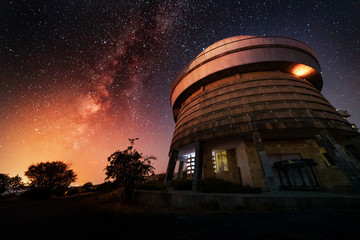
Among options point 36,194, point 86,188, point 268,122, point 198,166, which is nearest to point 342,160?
point 268,122

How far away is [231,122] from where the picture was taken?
34.8ft

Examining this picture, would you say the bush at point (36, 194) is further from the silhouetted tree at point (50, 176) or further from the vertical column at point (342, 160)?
the vertical column at point (342, 160)

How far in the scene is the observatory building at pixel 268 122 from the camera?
940cm

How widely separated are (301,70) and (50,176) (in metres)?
36.3

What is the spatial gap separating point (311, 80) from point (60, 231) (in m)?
23.0

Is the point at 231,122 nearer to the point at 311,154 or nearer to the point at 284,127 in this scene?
the point at 284,127

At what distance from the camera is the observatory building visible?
940 cm

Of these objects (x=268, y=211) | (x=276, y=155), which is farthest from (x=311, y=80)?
(x=268, y=211)

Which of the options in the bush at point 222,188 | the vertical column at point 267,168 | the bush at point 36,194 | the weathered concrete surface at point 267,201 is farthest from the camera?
the bush at point 36,194

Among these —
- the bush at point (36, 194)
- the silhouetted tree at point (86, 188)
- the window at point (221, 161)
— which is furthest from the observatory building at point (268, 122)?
the silhouetted tree at point (86, 188)

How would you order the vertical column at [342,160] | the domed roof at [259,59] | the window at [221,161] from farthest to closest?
1. the window at [221,161]
2. the domed roof at [259,59]
3. the vertical column at [342,160]

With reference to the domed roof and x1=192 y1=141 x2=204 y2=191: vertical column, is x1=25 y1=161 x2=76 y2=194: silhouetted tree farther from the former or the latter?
the domed roof

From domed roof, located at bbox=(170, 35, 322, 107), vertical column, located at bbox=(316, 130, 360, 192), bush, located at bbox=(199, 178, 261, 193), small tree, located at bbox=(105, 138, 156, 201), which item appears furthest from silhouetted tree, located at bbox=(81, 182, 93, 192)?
vertical column, located at bbox=(316, 130, 360, 192)

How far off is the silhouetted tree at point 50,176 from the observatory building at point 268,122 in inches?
789
